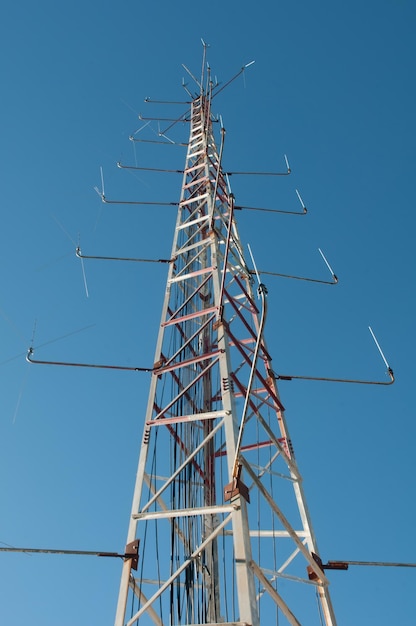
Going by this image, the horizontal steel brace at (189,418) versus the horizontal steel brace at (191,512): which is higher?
the horizontal steel brace at (189,418)

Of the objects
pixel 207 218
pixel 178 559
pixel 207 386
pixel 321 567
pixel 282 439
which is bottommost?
pixel 321 567

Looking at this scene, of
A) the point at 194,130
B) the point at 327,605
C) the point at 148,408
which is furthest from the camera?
the point at 194,130

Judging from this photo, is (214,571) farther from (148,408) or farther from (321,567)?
(148,408)

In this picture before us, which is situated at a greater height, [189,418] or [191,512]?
[189,418]

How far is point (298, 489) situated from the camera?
311 inches

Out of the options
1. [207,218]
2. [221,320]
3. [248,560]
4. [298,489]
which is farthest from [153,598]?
[207,218]

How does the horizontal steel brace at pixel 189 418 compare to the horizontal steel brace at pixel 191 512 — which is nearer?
the horizontal steel brace at pixel 191 512

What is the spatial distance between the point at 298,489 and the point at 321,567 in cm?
117

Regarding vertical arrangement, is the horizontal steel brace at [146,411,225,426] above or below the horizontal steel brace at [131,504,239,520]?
above

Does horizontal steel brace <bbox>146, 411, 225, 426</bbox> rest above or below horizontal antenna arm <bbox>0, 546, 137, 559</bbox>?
above

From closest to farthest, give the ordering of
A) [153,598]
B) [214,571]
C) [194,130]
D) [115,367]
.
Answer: [153,598], [214,571], [115,367], [194,130]

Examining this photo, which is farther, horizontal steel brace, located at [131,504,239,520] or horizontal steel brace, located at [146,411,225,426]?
horizontal steel brace, located at [146,411,225,426]

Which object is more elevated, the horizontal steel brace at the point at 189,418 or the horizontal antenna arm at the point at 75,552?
the horizontal steel brace at the point at 189,418

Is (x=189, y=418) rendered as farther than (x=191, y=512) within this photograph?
Yes
